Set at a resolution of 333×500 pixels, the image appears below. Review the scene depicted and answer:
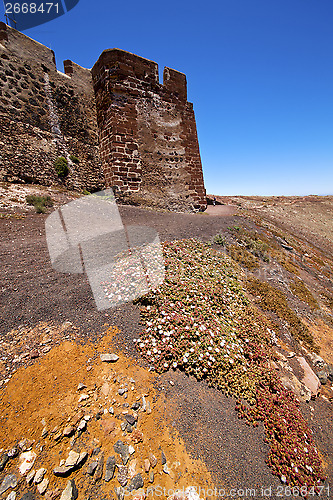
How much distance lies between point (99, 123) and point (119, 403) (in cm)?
1379

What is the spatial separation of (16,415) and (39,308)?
1859 millimetres

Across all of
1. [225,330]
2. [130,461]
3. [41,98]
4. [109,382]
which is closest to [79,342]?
[109,382]

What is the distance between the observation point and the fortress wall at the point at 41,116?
9.91 meters

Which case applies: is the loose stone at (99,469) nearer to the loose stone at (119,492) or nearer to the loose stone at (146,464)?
the loose stone at (119,492)

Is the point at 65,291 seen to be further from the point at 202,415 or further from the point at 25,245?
the point at 202,415

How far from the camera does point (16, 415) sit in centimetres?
257

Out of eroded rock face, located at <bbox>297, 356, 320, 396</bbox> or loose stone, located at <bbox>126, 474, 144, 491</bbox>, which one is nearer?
loose stone, located at <bbox>126, 474, 144, 491</bbox>

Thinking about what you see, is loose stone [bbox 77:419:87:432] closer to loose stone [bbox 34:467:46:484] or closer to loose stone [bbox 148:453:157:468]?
loose stone [bbox 34:467:46:484]

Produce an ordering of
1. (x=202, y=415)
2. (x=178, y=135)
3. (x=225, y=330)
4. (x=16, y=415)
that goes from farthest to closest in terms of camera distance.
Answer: (x=178, y=135) → (x=225, y=330) → (x=202, y=415) → (x=16, y=415)

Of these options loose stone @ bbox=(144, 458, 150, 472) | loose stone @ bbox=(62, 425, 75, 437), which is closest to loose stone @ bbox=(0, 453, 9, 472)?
loose stone @ bbox=(62, 425, 75, 437)

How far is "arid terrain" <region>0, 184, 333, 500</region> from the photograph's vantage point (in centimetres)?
229

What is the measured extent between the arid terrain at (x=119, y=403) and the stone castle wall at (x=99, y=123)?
23.2ft

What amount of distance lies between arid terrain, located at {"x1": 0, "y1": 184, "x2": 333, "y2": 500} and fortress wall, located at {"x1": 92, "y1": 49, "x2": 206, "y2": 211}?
744 cm

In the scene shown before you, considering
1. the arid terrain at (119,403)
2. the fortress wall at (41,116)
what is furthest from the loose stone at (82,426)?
the fortress wall at (41,116)
